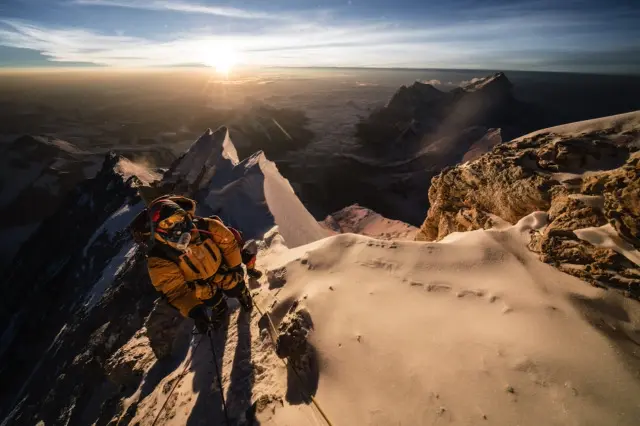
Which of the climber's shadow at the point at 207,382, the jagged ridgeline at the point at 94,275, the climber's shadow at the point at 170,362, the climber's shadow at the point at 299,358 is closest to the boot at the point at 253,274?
the climber's shadow at the point at 207,382

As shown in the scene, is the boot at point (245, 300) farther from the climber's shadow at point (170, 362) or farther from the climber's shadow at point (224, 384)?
the climber's shadow at point (170, 362)

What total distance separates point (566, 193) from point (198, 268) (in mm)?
6055

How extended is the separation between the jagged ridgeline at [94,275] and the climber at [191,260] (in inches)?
107

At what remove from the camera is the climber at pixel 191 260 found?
3.62m

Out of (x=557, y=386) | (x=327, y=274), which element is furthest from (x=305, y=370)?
(x=557, y=386)

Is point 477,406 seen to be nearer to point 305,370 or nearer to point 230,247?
point 305,370

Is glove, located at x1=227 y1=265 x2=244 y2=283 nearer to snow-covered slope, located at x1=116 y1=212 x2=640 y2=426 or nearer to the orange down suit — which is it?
the orange down suit

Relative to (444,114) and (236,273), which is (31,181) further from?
(444,114)

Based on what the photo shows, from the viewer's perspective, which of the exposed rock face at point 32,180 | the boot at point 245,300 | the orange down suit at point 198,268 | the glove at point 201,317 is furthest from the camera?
the exposed rock face at point 32,180

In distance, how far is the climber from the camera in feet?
11.9

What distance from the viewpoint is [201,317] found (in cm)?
444

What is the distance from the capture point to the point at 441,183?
8547 mm

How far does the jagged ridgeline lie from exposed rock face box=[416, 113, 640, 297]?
16.9 feet

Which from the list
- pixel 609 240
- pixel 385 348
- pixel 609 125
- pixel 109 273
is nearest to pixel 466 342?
pixel 385 348
